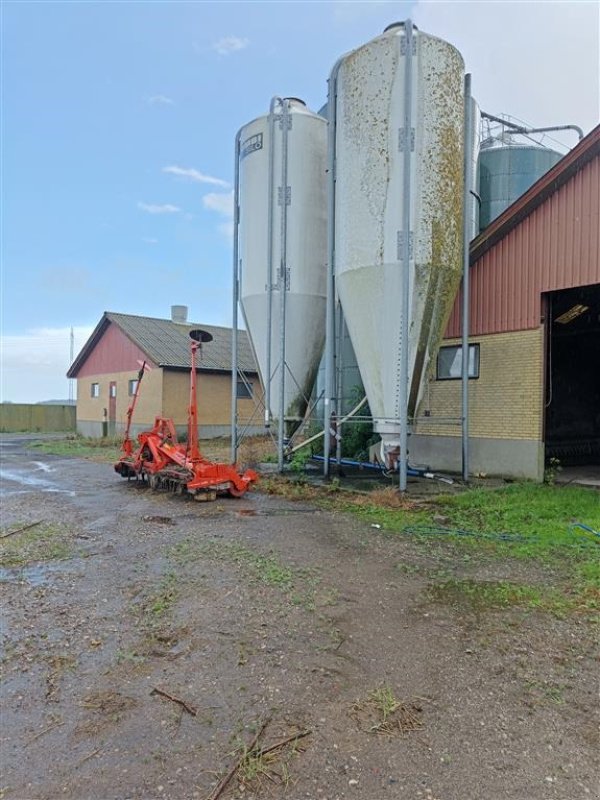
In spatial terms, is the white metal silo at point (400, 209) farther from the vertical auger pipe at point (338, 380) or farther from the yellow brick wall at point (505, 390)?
the vertical auger pipe at point (338, 380)

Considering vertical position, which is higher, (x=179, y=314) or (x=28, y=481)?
(x=179, y=314)

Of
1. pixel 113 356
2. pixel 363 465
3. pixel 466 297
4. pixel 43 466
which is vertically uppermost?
pixel 113 356

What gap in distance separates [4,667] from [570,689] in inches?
138

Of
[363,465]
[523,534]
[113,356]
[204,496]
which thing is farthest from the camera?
[113,356]

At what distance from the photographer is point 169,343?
2547 centimetres

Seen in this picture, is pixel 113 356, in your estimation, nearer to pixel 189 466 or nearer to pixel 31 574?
pixel 189 466

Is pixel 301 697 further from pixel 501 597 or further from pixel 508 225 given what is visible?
pixel 508 225

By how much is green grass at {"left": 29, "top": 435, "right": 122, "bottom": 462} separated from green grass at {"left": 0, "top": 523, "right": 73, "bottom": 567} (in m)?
10.1

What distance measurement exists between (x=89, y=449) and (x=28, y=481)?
29.4ft

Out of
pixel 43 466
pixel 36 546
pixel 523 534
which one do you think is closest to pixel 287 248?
pixel 523 534

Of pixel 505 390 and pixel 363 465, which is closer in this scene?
pixel 505 390

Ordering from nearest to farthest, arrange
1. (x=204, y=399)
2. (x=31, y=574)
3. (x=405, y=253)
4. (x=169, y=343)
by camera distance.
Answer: (x=31, y=574), (x=405, y=253), (x=204, y=399), (x=169, y=343)

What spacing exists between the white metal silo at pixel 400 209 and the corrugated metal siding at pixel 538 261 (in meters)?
1.41

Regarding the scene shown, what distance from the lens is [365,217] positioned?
32.7 ft
